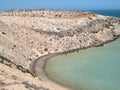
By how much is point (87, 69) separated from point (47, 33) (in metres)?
17.7

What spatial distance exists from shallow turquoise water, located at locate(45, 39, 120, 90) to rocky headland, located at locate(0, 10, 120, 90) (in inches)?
89.2

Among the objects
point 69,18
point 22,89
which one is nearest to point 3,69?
point 22,89

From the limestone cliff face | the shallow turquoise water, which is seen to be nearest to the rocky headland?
the limestone cliff face

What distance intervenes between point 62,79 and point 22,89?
8.85m

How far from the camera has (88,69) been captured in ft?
103

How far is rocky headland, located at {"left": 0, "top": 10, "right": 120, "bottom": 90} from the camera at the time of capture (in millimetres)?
35062

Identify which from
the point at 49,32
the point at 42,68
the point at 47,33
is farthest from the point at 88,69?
the point at 49,32

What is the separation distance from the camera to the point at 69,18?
58.7 metres

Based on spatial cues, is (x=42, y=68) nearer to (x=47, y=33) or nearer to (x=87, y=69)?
(x=87, y=69)

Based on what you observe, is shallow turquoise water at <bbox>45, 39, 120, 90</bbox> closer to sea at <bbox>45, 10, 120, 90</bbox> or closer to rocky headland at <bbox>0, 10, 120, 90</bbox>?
sea at <bbox>45, 10, 120, 90</bbox>

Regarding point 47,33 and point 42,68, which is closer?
point 42,68

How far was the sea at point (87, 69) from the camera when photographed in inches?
1025

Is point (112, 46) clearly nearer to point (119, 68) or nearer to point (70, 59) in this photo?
point (70, 59)

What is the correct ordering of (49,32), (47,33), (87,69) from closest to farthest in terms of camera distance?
(87,69) → (47,33) → (49,32)
